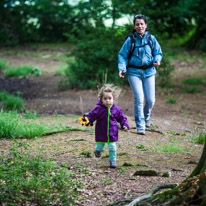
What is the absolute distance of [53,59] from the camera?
1902cm

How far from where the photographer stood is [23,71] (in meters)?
15.8

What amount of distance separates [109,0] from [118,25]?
85cm

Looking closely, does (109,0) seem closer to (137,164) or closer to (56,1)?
(137,164)

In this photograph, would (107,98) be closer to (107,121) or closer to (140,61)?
(107,121)

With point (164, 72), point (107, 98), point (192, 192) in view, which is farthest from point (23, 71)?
point (192, 192)

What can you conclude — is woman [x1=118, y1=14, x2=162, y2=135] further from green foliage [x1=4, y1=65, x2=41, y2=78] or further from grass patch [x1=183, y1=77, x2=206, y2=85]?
green foliage [x1=4, y1=65, x2=41, y2=78]

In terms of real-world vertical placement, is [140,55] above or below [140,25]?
below

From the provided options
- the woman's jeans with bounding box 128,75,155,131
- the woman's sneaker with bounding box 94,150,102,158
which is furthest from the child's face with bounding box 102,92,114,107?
the woman's jeans with bounding box 128,75,155,131

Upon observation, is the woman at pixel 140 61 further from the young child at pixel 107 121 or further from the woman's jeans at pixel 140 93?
the young child at pixel 107 121

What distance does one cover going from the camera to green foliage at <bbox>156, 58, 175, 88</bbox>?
1179 cm

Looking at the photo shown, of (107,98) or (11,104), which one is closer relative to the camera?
(107,98)

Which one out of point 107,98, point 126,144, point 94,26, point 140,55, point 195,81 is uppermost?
point 94,26

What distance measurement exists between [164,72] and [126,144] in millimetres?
6353

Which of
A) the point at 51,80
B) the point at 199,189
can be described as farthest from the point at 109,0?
the point at 199,189
